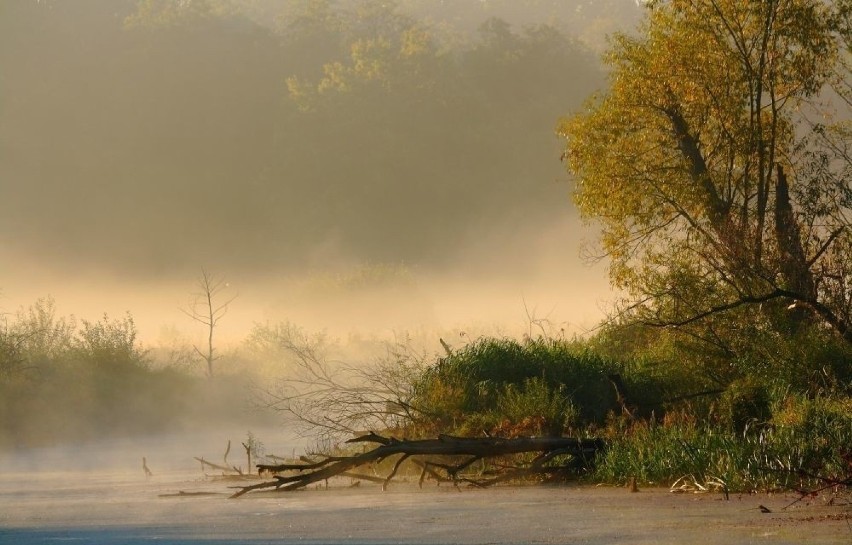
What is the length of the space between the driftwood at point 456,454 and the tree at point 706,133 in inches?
286

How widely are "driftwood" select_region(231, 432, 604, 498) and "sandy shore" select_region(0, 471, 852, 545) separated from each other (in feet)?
0.84

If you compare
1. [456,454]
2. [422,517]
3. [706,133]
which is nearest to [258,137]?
[706,133]

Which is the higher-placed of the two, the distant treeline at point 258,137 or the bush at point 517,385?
the distant treeline at point 258,137

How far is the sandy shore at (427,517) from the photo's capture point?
14469 millimetres

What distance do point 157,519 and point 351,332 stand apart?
4788 cm

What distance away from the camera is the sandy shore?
14.5 meters

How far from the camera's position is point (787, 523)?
48.1ft

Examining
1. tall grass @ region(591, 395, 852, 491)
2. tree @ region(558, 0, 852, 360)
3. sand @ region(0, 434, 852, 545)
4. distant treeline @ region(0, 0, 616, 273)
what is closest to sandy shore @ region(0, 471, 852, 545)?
sand @ region(0, 434, 852, 545)

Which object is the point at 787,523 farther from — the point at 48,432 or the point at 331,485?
the point at 48,432

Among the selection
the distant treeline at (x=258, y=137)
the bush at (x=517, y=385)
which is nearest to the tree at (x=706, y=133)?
the bush at (x=517, y=385)

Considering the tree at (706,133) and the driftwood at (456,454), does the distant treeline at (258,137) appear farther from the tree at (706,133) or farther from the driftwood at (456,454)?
the driftwood at (456,454)

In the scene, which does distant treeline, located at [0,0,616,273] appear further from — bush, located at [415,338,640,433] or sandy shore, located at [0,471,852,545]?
sandy shore, located at [0,471,852,545]

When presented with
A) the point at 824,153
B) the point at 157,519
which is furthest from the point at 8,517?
the point at 824,153

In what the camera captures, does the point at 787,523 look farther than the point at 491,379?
No
